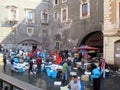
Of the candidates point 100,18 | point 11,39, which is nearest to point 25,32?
point 11,39

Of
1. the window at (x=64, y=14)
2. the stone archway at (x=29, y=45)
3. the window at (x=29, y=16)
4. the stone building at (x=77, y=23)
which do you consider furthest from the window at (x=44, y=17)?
the window at (x=64, y=14)

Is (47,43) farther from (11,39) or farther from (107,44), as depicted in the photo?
(107,44)

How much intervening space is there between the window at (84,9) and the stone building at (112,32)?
25.5ft

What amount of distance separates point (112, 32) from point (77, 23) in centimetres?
1120

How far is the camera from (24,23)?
43750mm

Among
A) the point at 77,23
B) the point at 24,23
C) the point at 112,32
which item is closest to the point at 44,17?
the point at 24,23

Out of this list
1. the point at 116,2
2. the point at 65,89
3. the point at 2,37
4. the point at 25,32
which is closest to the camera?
the point at 65,89

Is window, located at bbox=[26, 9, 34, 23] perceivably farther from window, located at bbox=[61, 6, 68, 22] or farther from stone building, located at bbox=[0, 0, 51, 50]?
window, located at bbox=[61, 6, 68, 22]

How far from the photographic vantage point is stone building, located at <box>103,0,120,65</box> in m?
23.4

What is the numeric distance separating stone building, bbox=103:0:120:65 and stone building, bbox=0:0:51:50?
2093 cm

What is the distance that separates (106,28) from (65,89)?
1489 cm

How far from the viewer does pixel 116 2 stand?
23719 mm

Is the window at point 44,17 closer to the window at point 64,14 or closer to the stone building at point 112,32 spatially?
the window at point 64,14

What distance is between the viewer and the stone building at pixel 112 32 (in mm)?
23417
